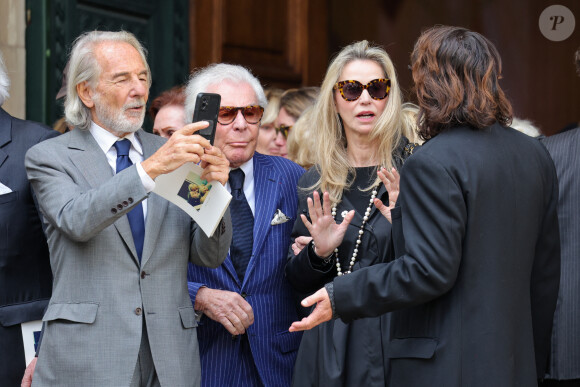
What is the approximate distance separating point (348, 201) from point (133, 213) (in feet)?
3.13

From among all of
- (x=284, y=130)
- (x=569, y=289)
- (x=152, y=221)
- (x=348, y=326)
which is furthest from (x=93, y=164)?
(x=284, y=130)

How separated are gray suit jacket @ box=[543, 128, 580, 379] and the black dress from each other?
70cm

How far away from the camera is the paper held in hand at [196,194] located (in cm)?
322

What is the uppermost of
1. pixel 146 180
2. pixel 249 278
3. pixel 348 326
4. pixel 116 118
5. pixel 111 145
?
pixel 116 118

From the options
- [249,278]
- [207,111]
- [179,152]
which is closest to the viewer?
[179,152]

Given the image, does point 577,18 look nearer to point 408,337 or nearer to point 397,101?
point 397,101

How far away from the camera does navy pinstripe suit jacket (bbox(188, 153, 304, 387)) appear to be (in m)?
3.88

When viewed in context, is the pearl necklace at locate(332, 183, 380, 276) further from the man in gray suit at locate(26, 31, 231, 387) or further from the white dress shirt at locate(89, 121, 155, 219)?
the white dress shirt at locate(89, 121, 155, 219)

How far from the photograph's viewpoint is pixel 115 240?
328 centimetres

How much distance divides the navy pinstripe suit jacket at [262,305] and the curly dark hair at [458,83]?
123 cm

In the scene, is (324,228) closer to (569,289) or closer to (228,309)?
(228,309)

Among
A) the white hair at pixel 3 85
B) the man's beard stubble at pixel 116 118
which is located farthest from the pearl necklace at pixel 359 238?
the white hair at pixel 3 85

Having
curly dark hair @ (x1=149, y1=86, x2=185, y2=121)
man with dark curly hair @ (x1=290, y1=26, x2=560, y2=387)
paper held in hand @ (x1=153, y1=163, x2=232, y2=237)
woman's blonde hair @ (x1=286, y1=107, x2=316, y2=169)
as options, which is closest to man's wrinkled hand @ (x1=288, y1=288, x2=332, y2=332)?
man with dark curly hair @ (x1=290, y1=26, x2=560, y2=387)

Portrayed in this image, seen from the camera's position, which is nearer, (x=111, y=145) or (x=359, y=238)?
(x=111, y=145)
